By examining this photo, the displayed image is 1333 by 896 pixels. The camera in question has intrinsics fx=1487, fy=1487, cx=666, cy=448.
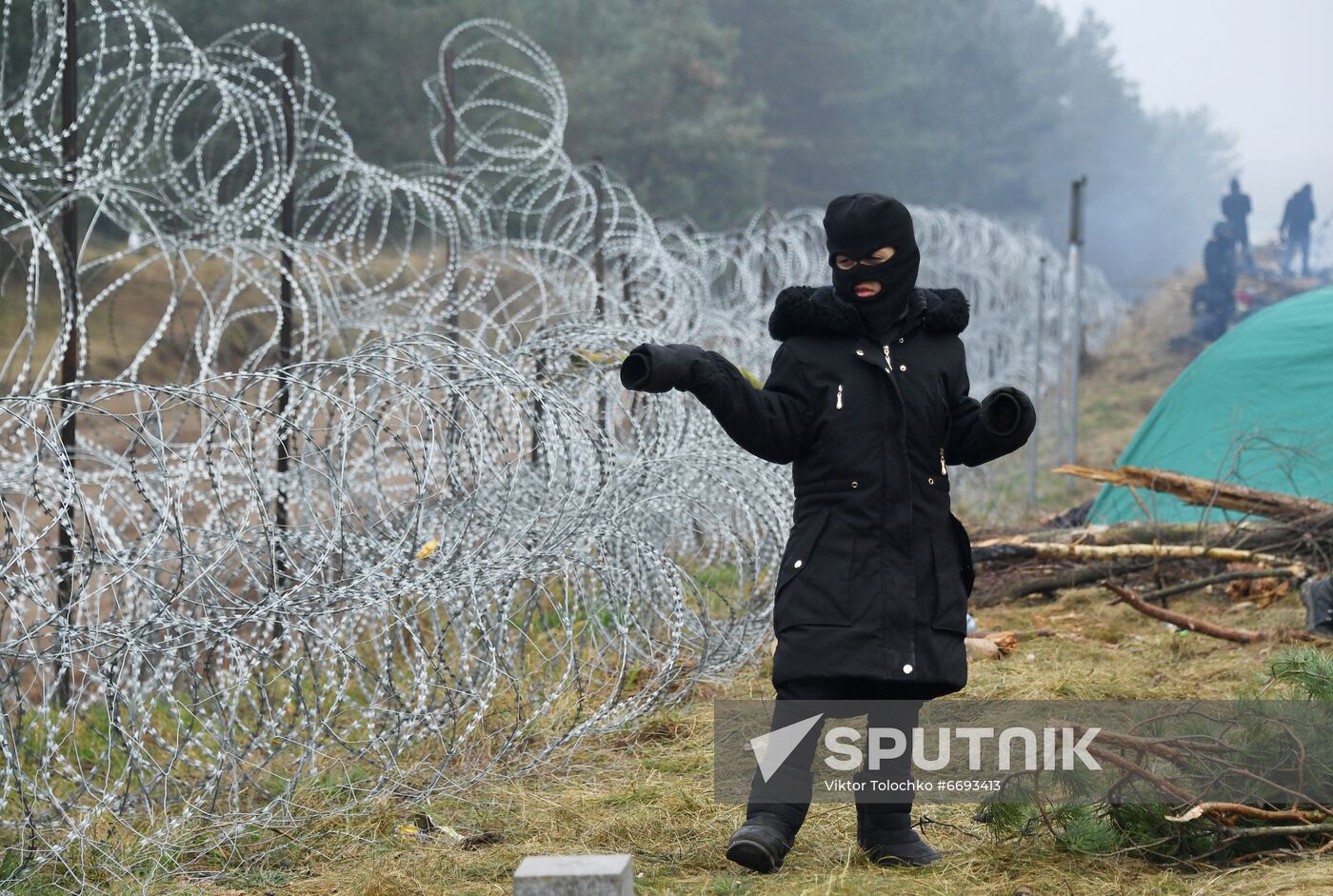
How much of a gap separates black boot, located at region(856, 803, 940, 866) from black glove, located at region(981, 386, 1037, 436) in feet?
2.84

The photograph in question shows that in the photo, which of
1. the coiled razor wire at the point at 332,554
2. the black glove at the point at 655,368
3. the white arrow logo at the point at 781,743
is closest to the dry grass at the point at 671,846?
the coiled razor wire at the point at 332,554

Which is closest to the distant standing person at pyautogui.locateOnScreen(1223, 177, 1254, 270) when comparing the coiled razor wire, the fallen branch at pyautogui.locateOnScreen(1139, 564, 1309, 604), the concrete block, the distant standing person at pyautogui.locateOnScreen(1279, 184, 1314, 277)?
the distant standing person at pyautogui.locateOnScreen(1279, 184, 1314, 277)

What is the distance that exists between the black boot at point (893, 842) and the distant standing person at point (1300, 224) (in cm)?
3109

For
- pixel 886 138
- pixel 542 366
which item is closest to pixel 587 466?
pixel 542 366

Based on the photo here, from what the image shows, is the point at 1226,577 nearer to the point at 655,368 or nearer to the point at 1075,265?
the point at 655,368

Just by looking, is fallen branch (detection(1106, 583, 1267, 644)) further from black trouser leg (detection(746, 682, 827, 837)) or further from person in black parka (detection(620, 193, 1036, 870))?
black trouser leg (detection(746, 682, 827, 837))

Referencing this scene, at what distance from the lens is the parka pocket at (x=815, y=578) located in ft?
10.0

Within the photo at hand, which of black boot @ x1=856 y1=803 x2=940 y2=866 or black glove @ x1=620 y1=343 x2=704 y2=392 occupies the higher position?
black glove @ x1=620 y1=343 x2=704 y2=392

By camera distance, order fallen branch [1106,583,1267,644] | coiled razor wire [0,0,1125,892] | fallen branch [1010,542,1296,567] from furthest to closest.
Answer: fallen branch [1010,542,1296,567]
fallen branch [1106,583,1267,644]
coiled razor wire [0,0,1125,892]

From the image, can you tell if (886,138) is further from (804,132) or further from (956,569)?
(956,569)

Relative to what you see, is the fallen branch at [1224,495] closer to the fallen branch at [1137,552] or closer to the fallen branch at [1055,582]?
the fallen branch at [1137,552]

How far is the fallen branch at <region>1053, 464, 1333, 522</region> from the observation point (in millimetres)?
6598

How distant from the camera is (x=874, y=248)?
10.3 feet

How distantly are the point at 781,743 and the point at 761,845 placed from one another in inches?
8.4
